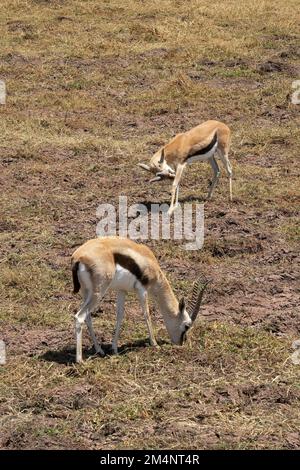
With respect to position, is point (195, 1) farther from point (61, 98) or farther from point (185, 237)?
point (185, 237)

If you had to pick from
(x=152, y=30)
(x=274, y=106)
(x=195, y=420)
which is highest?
(x=152, y=30)

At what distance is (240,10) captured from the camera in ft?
72.9


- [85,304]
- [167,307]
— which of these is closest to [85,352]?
[85,304]

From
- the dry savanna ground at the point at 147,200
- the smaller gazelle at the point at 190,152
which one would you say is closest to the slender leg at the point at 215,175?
the smaller gazelle at the point at 190,152

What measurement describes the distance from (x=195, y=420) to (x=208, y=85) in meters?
11.7

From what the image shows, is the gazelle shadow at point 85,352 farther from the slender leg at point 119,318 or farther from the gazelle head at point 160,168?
the gazelle head at point 160,168

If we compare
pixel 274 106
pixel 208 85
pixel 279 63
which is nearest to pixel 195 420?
pixel 274 106

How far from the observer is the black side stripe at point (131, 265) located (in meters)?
7.60

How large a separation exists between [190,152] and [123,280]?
15.5 feet

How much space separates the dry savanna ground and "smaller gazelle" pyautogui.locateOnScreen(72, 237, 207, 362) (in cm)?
20

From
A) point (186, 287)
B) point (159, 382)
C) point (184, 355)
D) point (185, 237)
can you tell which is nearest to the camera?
point (159, 382)

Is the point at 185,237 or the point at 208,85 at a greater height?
the point at 208,85

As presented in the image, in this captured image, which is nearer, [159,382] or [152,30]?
[159,382]

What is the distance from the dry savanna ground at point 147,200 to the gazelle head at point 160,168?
37 centimetres
